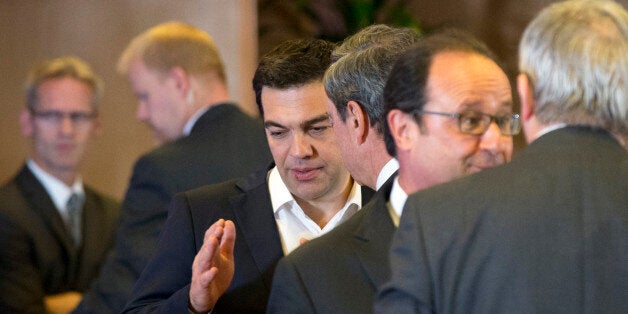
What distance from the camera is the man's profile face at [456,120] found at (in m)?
2.14

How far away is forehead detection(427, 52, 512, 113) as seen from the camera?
7.01 feet

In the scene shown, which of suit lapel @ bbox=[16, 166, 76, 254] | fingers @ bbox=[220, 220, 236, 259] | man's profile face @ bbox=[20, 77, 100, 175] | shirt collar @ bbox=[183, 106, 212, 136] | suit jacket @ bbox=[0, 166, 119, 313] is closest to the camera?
fingers @ bbox=[220, 220, 236, 259]

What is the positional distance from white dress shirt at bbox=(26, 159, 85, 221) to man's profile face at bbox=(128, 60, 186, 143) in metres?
0.56

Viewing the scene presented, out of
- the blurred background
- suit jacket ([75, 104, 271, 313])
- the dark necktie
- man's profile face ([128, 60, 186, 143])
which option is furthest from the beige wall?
suit jacket ([75, 104, 271, 313])

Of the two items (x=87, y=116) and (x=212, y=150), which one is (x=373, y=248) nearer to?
(x=212, y=150)

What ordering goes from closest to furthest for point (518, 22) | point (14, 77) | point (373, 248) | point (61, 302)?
point (373, 248)
point (61, 302)
point (14, 77)
point (518, 22)

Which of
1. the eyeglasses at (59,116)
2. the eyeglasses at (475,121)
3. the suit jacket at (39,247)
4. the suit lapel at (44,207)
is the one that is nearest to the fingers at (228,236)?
the eyeglasses at (475,121)

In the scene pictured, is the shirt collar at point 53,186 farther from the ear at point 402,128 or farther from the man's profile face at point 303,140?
the ear at point 402,128

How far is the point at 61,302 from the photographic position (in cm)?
450

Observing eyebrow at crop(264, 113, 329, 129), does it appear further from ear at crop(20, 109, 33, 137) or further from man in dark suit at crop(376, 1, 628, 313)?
ear at crop(20, 109, 33, 137)

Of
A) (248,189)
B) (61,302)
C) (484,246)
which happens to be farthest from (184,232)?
(61,302)

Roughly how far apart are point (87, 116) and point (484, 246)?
3.52 meters

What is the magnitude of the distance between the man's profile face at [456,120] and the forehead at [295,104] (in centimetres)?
72

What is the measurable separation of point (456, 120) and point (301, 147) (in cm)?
77
